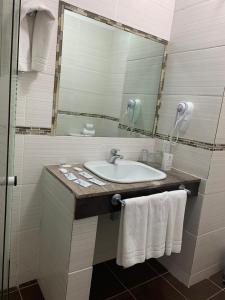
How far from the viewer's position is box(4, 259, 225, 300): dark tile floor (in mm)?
Answer: 1521

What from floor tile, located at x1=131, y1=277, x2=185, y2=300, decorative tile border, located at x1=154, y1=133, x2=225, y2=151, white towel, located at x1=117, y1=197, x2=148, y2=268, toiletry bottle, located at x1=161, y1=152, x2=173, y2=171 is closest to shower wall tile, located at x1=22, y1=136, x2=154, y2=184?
toiletry bottle, located at x1=161, y1=152, x2=173, y2=171

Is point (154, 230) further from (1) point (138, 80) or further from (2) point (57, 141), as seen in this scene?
(1) point (138, 80)

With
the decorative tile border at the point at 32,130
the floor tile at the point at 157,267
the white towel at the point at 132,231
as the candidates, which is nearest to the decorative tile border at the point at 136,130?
the decorative tile border at the point at 32,130

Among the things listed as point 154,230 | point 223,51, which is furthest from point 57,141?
point 223,51

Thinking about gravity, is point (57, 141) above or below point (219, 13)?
below

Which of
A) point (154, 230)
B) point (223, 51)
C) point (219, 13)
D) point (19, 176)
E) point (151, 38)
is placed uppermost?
point (219, 13)

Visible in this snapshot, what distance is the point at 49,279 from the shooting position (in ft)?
4.51

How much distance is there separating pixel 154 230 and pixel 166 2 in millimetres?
1516

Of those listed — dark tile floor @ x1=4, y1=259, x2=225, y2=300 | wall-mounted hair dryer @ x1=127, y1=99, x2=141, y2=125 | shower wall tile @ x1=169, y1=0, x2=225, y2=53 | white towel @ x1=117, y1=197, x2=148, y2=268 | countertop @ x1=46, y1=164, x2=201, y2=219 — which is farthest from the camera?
wall-mounted hair dryer @ x1=127, y1=99, x2=141, y2=125

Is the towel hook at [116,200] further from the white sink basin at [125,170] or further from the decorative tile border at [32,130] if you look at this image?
the decorative tile border at [32,130]

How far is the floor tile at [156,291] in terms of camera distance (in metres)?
1.55

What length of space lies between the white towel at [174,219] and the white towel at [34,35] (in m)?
1.01

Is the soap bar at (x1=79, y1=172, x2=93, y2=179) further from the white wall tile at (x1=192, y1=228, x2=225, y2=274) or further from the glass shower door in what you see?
the white wall tile at (x1=192, y1=228, x2=225, y2=274)

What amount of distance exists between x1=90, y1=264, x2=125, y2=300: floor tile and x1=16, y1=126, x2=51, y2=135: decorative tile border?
3.52 feet
